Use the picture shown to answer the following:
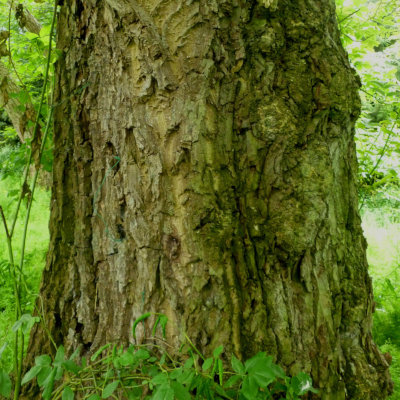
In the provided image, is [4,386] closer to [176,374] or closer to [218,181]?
[176,374]

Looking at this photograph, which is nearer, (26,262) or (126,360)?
(126,360)

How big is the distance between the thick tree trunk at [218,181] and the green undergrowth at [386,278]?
975 millimetres

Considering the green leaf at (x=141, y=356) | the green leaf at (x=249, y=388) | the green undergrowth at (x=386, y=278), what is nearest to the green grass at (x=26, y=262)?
the green leaf at (x=141, y=356)

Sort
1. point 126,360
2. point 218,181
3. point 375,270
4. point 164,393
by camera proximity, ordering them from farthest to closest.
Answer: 1. point 375,270
2. point 218,181
3. point 126,360
4. point 164,393

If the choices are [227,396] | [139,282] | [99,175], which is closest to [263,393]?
[227,396]

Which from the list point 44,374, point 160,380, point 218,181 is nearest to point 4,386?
point 44,374

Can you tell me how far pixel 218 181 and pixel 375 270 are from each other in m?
2.89

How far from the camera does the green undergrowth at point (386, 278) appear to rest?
2498 millimetres

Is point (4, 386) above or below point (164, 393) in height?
below

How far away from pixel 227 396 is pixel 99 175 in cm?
91

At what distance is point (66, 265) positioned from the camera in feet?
5.66

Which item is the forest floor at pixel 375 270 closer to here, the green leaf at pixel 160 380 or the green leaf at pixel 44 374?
the green leaf at pixel 44 374

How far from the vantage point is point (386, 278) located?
128 inches

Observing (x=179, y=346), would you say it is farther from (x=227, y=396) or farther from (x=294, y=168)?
(x=294, y=168)
